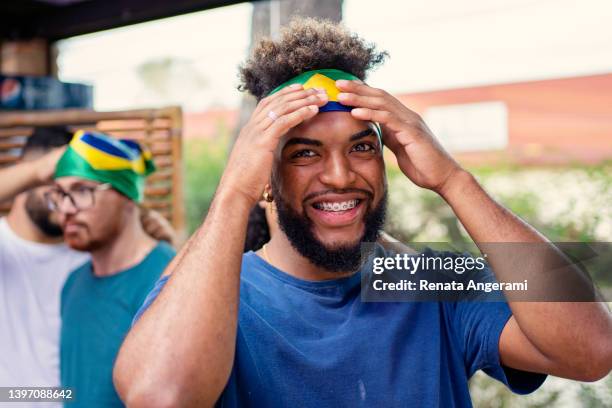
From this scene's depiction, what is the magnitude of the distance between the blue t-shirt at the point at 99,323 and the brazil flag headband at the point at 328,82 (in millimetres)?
1435

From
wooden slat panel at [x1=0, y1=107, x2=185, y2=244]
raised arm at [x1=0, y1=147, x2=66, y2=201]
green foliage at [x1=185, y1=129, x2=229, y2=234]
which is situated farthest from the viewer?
green foliage at [x1=185, y1=129, x2=229, y2=234]

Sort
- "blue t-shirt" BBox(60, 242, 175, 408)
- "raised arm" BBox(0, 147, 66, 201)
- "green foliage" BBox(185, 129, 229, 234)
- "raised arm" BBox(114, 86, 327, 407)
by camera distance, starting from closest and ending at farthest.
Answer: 1. "raised arm" BBox(114, 86, 327, 407)
2. "blue t-shirt" BBox(60, 242, 175, 408)
3. "raised arm" BBox(0, 147, 66, 201)
4. "green foliage" BBox(185, 129, 229, 234)

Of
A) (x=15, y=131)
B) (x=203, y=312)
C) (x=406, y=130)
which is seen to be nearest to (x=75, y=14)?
(x=15, y=131)

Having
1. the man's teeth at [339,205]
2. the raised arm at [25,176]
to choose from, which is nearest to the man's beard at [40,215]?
the raised arm at [25,176]

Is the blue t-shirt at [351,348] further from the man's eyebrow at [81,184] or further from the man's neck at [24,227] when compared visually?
the man's neck at [24,227]

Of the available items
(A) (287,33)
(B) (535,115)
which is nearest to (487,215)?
(A) (287,33)

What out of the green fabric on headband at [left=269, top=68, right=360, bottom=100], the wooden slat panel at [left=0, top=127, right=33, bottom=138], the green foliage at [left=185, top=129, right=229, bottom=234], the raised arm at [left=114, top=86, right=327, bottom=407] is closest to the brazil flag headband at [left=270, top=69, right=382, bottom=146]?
the green fabric on headband at [left=269, top=68, right=360, bottom=100]

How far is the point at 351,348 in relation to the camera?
5.74ft

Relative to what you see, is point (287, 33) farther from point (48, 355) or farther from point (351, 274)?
point (48, 355)

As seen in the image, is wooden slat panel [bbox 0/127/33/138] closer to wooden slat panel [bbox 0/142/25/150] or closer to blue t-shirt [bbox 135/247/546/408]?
wooden slat panel [bbox 0/142/25/150]

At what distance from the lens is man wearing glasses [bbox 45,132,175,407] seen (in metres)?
2.91

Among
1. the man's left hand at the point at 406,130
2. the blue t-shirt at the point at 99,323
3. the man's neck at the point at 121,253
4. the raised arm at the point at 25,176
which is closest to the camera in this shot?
the man's left hand at the point at 406,130

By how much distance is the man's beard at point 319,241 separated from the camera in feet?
6.02

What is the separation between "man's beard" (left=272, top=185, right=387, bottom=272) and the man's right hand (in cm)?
Answer: 18
